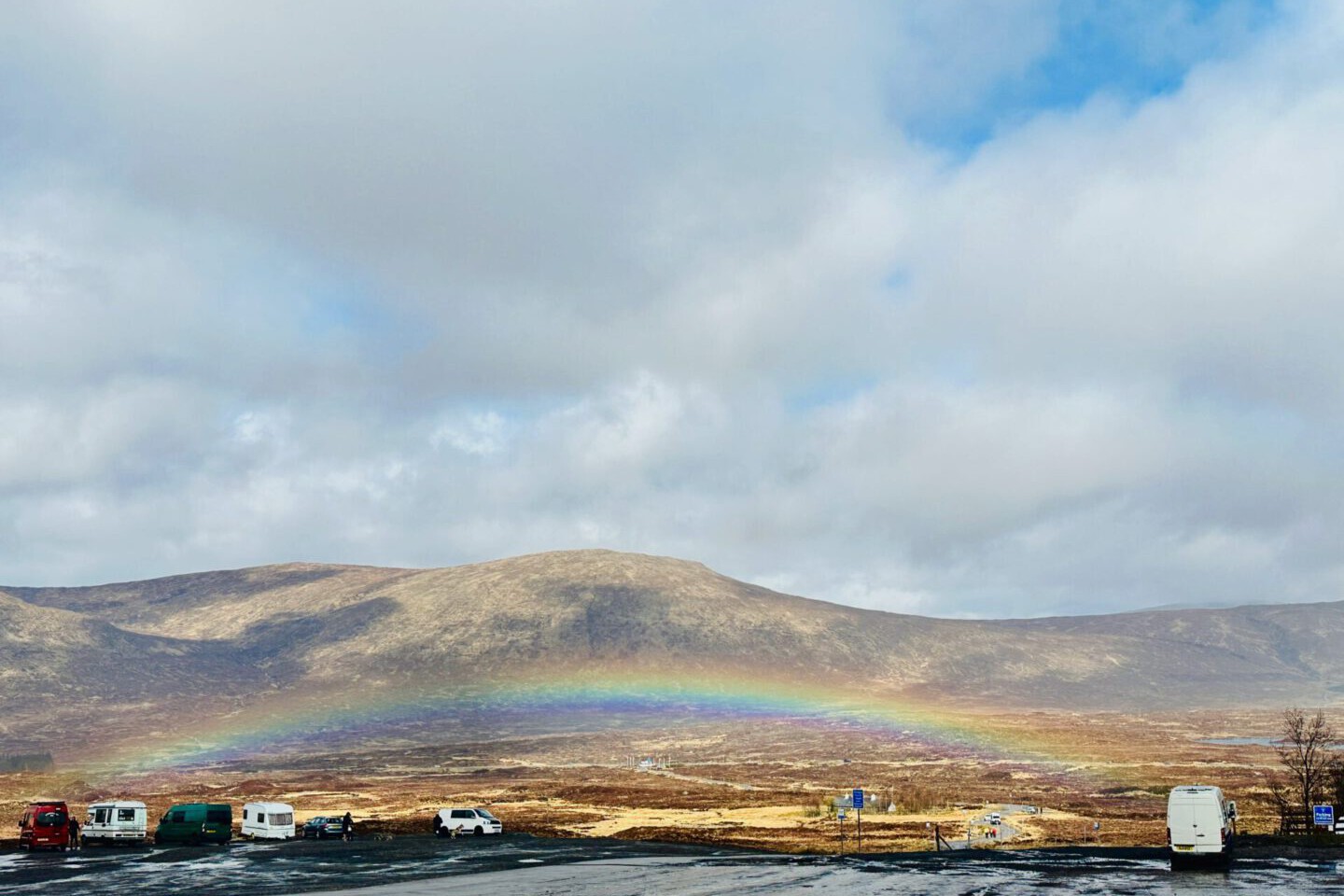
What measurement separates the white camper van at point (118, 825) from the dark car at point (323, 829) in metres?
9.85

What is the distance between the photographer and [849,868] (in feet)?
169

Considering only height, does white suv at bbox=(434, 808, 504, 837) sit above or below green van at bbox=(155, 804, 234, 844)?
below

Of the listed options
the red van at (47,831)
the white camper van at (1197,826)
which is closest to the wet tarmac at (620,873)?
the white camper van at (1197,826)

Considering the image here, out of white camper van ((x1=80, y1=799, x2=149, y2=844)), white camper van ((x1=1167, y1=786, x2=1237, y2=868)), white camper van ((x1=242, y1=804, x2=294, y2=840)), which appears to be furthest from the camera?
white camper van ((x1=242, y1=804, x2=294, y2=840))

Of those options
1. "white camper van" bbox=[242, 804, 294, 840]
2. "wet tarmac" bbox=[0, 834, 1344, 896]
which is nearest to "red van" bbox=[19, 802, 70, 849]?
"wet tarmac" bbox=[0, 834, 1344, 896]

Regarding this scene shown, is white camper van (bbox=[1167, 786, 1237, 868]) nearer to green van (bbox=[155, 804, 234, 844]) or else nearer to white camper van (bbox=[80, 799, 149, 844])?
green van (bbox=[155, 804, 234, 844])

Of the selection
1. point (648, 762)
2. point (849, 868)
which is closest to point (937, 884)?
point (849, 868)

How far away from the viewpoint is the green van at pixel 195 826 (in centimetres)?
7012

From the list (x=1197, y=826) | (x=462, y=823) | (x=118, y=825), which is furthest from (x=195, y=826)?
(x=1197, y=826)

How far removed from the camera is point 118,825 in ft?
228

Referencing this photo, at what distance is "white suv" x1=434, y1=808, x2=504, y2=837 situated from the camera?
244 feet

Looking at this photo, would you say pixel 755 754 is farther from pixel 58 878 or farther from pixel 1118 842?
pixel 58 878

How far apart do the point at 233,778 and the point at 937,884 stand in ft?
447

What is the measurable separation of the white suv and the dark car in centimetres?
634
